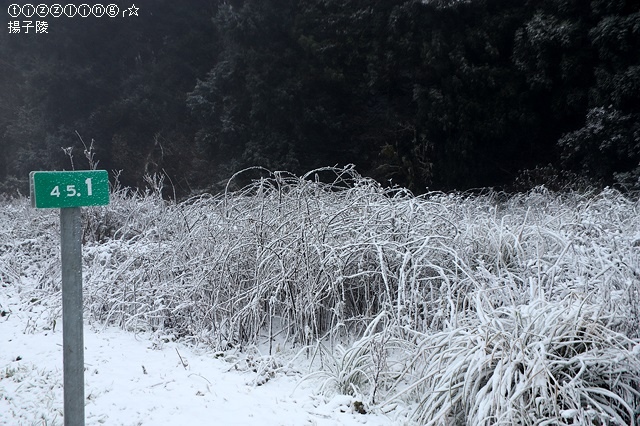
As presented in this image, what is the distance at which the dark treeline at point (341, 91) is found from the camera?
455 inches

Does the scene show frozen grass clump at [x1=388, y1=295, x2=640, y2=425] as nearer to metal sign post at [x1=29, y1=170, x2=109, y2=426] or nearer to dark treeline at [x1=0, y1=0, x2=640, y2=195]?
metal sign post at [x1=29, y1=170, x2=109, y2=426]

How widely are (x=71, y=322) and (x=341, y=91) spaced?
46.7 ft

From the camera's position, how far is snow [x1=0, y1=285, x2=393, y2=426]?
3342 mm

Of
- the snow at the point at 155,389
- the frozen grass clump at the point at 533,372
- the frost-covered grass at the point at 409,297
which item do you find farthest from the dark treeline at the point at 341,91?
the snow at the point at 155,389

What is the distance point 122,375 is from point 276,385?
120 centimetres

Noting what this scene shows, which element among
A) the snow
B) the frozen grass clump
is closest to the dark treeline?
the frozen grass clump

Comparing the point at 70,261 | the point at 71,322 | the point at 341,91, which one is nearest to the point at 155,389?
the point at 71,322

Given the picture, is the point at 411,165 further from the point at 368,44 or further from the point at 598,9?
the point at 598,9

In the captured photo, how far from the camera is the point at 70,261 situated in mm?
2488

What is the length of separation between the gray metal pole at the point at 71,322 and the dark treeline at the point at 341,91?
976 cm

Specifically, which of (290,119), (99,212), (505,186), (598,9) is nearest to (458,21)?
(598,9)

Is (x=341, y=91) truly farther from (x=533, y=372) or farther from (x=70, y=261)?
(x=70, y=261)

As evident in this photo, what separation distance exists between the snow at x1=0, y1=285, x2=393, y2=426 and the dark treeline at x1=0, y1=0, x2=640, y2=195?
8.45m

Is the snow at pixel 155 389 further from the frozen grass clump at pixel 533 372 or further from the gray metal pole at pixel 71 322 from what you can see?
the gray metal pole at pixel 71 322
